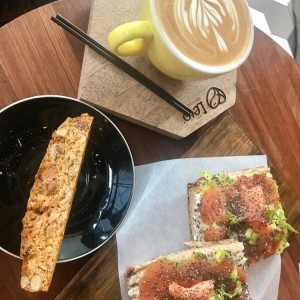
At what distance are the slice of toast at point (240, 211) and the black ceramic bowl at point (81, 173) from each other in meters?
0.18

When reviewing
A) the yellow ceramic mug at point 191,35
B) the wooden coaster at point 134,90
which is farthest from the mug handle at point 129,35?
the wooden coaster at point 134,90

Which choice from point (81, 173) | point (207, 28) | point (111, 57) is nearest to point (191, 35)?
point (207, 28)

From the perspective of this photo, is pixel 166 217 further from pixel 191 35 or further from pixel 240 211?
pixel 191 35

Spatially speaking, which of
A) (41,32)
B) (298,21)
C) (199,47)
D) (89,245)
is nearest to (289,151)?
(199,47)

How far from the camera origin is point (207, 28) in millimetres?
1010

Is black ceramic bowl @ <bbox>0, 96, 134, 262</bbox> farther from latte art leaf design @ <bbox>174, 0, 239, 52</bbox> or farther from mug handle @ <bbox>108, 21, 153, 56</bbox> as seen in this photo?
latte art leaf design @ <bbox>174, 0, 239, 52</bbox>

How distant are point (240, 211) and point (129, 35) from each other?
1.62 ft

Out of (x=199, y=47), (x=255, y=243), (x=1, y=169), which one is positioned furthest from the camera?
(x=255, y=243)

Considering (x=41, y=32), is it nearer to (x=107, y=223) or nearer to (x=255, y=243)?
(x=107, y=223)

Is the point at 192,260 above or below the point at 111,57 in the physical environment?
below

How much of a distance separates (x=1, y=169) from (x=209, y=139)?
0.49 meters

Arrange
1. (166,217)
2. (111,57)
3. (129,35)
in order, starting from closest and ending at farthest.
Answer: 1. (129,35)
2. (111,57)
3. (166,217)

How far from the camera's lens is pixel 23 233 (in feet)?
3.46

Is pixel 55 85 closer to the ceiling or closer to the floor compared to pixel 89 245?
closer to the ceiling
